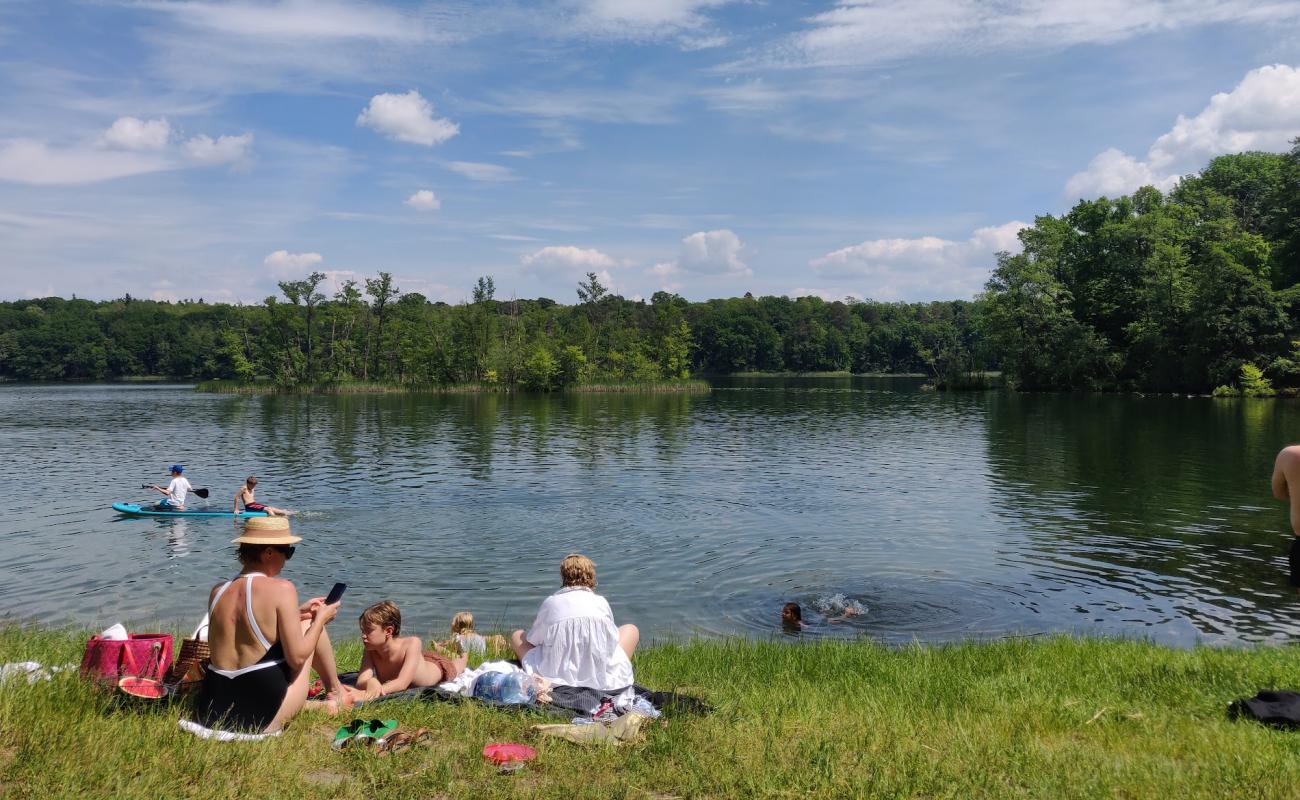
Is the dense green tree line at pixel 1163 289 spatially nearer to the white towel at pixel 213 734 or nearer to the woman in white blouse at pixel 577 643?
the woman in white blouse at pixel 577 643

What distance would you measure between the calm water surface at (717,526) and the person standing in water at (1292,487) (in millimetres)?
4040

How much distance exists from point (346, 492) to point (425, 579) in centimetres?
1149

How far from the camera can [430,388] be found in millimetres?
97625

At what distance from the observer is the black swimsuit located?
6293 millimetres

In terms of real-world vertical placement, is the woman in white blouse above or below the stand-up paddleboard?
above

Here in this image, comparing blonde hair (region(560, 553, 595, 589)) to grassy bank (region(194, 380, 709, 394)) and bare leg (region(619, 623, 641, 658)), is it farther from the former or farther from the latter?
grassy bank (region(194, 380, 709, 394))

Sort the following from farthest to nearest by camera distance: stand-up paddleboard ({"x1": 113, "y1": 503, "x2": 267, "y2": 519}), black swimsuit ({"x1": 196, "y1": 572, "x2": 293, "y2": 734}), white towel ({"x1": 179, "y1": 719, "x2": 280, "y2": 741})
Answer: stand-up paddleboard ({"x1": 113, "y1": 503, "x2": 267, "y2": 519}) → black swimsuit ({"x1": 196, "y1": 572, "x2": 293, "y2": 734}) → white towel ({"x1": 179, "y1": 719, "x2": 280, "y2": 741})

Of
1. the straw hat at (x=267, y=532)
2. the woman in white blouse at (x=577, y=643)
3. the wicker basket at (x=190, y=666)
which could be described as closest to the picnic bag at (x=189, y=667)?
the wicker basket at (x=190, y=666)

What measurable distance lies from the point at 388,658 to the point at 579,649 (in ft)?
5.80

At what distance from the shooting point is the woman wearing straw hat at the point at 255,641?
6.24 m

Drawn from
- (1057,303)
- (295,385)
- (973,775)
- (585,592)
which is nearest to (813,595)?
(585,592)

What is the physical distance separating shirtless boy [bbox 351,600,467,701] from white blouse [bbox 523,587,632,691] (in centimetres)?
97

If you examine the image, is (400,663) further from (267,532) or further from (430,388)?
(430,388)

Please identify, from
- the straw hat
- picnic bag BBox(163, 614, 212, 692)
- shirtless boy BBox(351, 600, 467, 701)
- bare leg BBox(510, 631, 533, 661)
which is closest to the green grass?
picnic bag BBox(163, 614, 212, 692)
